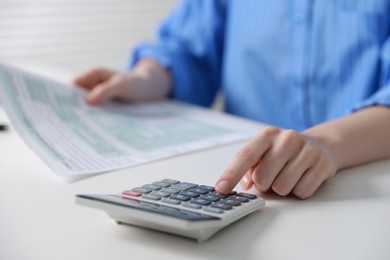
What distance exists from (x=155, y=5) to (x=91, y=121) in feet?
3.29

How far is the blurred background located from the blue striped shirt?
0.49m

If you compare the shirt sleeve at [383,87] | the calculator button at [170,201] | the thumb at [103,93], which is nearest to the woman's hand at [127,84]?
the thumb at [103,93]

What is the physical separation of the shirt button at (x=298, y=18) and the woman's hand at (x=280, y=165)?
0.40m

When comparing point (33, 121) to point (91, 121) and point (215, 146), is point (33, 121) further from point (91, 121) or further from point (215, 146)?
point (215, 146)

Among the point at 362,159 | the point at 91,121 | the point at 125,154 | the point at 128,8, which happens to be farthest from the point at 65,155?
the point at 128,8

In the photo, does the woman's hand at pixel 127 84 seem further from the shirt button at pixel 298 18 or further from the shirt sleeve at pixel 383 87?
the shirt sleeve at pixel 383 87

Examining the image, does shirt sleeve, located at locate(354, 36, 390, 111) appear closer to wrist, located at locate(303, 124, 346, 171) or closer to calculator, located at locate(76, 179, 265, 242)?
wrist, located at locate(303, 124, 346, 171)

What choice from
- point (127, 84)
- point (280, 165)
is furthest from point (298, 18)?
point (280, 165)

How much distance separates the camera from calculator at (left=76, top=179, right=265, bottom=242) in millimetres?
426

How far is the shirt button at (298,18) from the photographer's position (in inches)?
36.4

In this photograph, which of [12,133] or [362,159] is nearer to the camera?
[362,159]

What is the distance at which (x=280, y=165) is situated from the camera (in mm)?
538

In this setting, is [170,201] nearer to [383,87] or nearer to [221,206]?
[221,206]

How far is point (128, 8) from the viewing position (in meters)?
1.72
